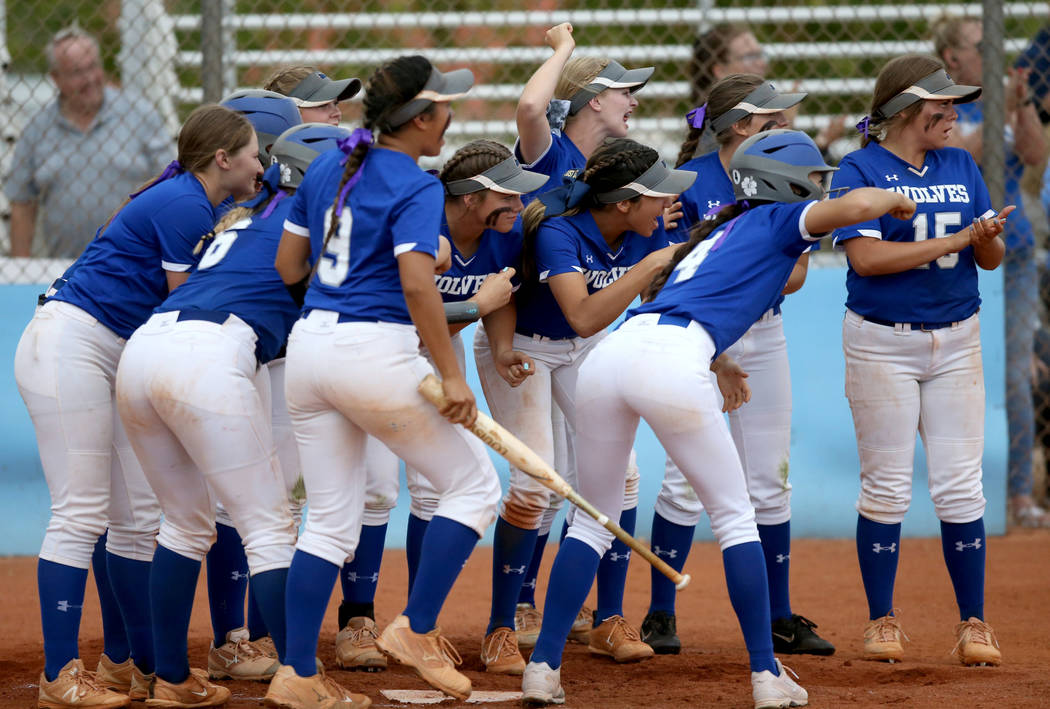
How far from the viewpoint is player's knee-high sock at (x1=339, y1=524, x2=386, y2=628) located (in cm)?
472

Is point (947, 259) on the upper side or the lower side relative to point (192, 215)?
lower

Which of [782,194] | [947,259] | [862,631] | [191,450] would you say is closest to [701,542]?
[862,631]

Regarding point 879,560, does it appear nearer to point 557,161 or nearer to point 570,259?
point 570,259

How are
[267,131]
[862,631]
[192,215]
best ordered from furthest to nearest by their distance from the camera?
[862,631]
[267,131]
[192,215]

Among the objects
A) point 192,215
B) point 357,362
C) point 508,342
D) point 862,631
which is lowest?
point 862,631

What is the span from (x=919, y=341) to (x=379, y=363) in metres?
2.20

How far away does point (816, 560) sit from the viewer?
687cm

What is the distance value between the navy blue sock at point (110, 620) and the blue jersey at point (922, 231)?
2.93m

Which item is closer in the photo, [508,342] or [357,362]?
[357,362]

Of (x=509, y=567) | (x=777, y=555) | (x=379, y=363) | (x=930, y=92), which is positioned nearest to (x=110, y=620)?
(x=509, y=567)

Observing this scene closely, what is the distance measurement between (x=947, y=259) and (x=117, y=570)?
10.4 ft

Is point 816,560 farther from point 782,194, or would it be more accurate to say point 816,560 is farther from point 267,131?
point 267,131

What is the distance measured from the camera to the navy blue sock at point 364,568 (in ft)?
15.5

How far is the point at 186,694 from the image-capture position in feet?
12.8
